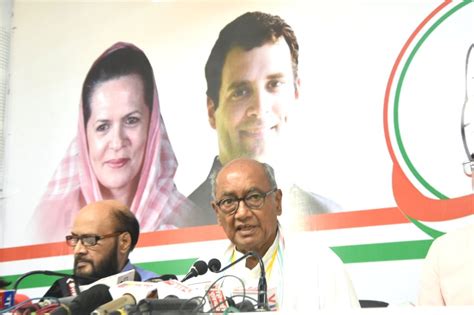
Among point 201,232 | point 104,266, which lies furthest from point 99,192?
point 104,266

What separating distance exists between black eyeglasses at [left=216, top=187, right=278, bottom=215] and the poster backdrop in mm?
660

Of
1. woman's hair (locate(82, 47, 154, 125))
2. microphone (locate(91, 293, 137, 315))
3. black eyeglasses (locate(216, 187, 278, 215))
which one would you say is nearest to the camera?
microphone (locate(91, 293, 137, 315))

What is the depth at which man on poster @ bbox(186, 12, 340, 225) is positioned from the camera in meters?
3.54

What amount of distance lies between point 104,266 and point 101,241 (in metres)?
0.13

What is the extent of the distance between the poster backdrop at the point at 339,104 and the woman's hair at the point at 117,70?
6 cm

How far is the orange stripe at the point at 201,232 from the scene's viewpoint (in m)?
3.24

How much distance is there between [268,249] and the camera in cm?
285

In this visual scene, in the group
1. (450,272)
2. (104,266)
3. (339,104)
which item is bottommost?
(450,272)

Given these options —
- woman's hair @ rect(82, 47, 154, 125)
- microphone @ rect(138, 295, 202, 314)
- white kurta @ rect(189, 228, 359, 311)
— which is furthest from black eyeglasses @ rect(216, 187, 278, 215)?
woman's hair @ rect(82, 47, 154, 125)

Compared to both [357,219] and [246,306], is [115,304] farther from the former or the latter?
[357,219]

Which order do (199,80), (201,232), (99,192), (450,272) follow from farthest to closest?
(99,192), (199,80), (201,232), (450,272)

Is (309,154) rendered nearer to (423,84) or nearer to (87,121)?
(423,84)

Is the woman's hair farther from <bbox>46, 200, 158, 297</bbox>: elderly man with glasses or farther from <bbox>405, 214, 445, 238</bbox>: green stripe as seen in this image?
<bbox>405, 214, 445, 238</bbox>: green stripe

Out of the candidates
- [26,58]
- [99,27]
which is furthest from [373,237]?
[26,58]
